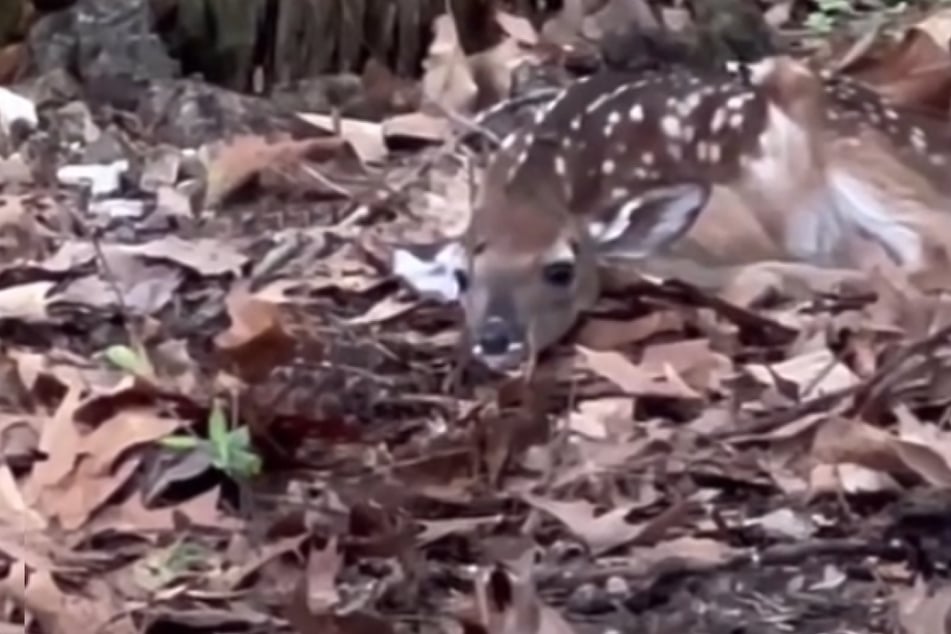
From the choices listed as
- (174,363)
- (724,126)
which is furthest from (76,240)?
(724,126)

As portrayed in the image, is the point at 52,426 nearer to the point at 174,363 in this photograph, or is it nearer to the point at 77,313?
the point at 174,363

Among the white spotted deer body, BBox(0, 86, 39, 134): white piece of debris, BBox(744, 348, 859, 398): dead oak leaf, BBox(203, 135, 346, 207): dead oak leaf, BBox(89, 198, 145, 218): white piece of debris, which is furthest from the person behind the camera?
BBox(0, 86, 39, 134): white piece of debris

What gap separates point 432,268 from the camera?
364 cm

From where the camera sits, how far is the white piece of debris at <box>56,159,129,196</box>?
13.6ft

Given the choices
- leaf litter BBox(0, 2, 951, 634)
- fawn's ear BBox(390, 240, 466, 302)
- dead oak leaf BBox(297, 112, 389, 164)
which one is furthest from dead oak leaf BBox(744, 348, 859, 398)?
dead oak leaf BBox(297, 112, 389, 164)

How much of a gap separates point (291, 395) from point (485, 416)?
0.76 ft

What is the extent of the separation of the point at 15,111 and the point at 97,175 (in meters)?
0.36

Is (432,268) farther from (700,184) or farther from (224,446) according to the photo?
(224,446)

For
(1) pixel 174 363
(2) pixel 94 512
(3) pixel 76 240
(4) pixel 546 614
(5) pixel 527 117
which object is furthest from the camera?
(5) pixel 527 117

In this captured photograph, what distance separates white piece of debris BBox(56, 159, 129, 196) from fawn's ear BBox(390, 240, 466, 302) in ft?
2.07

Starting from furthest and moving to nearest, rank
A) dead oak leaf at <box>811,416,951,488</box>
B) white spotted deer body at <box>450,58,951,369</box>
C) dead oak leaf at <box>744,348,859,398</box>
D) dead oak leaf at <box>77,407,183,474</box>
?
white spotted deer body at <box>450,58,951,369</box>
dead oak leaf at <box>744,348,859,398</box>
dead oak leaf at <box>77,407,183,474</box>
dead oak leaf at <box>811,416,951,488</box>

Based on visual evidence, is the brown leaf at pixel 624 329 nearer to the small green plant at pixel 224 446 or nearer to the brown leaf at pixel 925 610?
the small green plant at pixel 224 446

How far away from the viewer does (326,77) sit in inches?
191

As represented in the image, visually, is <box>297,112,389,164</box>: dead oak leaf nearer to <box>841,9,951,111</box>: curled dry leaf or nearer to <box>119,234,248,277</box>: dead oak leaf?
<box>119,234,248,277</box>: dead oak leaf
